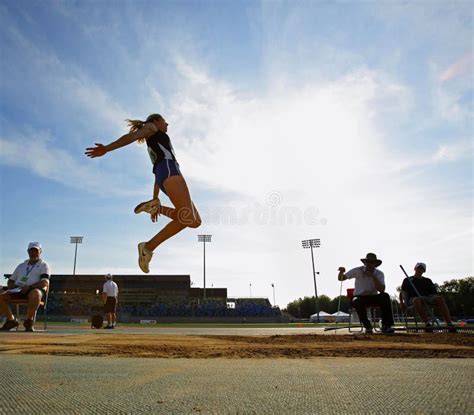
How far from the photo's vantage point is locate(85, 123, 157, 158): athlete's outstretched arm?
4.12 metres

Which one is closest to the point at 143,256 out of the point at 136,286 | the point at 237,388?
the point at 237,388

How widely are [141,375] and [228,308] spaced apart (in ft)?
161

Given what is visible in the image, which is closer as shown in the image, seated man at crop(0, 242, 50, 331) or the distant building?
seated man at crop(0, 242, 50, 331)

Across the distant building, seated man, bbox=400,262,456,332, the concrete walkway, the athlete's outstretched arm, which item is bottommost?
the concrete walkway

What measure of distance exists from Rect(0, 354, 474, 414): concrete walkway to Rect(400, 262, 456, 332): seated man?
614 cm

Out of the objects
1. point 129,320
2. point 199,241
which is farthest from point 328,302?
point 129,320

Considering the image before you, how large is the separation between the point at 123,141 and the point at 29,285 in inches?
161

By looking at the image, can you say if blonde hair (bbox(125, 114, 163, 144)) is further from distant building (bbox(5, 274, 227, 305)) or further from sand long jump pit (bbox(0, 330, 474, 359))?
distant building (bbox(5, 274, 227, 305))

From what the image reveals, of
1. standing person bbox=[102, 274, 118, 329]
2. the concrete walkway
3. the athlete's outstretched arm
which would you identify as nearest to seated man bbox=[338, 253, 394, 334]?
the athlete's outstretched arm

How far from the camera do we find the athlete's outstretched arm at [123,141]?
13.5 feet

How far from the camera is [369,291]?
779 cm

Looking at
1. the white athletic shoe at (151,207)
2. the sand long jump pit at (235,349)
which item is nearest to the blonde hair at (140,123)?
the white athletic shoe at (151,207)

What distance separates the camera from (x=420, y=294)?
8.01 metres

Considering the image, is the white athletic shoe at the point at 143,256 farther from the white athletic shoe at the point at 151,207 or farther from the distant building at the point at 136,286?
the distant building at the point at 136,286
